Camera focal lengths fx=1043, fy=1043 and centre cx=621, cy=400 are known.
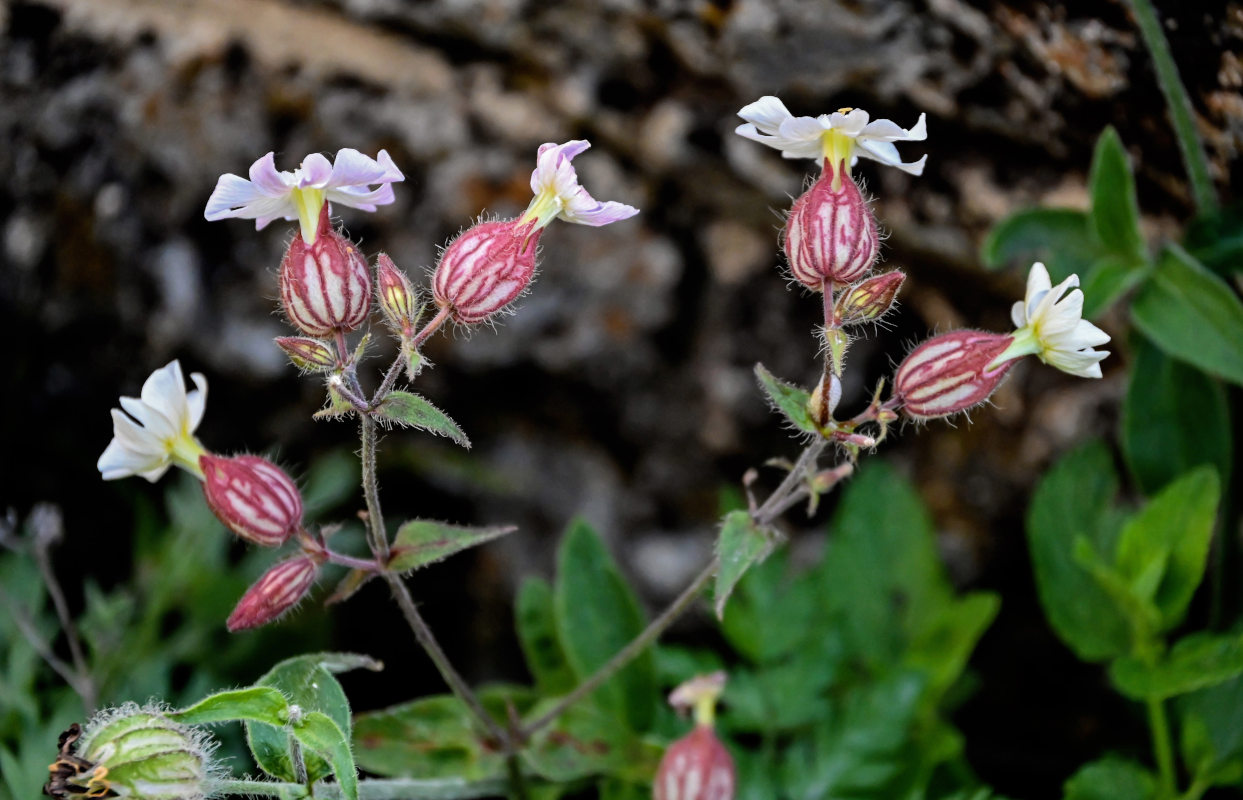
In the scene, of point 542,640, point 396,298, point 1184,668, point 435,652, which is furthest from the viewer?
point 542,640

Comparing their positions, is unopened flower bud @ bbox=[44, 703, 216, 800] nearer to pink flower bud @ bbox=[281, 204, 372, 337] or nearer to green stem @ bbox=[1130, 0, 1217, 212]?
pink flower bud @ bbox=[281, 204, 372, 337]

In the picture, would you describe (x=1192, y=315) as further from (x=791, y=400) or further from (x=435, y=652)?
(x=435, y=652)

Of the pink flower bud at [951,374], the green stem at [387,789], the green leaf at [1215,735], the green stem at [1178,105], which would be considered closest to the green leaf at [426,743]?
the green stem at [387,789]

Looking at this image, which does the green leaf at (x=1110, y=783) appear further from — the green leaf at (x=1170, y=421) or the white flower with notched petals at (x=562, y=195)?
the white flower with notched petals at (x=562, y=195)

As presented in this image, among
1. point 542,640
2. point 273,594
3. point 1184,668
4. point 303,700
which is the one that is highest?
point 273,594

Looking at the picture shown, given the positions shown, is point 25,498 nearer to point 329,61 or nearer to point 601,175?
point 329,61

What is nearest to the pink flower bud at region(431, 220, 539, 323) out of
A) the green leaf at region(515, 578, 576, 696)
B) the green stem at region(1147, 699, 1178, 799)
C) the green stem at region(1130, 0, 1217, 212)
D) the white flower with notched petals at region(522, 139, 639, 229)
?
the white flower with notched petals at region(522, 139, 639, 229)

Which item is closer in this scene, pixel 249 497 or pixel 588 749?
pixel 249 497

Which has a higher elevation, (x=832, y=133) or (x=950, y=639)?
(x=832, y=133)

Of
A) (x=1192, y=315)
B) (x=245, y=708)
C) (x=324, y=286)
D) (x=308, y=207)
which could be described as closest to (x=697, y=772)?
(x=245, y=708)

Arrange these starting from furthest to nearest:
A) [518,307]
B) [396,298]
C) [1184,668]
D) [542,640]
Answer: [518,307], [542,640], [1184,668], [396,298]
